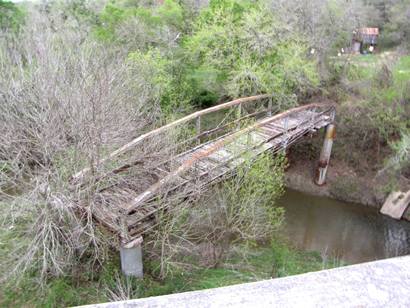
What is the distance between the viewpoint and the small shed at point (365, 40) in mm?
23422

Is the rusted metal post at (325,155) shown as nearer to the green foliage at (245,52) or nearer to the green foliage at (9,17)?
the green foliage at (245,52)

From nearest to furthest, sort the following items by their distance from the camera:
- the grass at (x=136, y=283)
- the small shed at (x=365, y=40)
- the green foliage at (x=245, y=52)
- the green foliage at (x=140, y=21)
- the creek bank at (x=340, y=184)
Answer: the grass at (x=136, y=283) < the green foliage at (x=245, y=52) < the creek bank at (x=340, y=184) < the green foliage at (x=140, y=21) < the small shed at (x=365, y=40)

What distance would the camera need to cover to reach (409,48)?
22.1 meters

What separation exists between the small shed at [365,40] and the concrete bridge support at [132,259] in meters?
20.6

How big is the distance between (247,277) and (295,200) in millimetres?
7767

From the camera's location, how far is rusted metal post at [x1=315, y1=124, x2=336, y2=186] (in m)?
16.7

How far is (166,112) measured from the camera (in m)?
14.9

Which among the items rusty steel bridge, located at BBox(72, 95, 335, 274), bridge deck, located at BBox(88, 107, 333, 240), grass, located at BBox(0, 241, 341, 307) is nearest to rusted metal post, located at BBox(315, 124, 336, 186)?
bridge deck, located at BBox(88, 107, 333, 240)

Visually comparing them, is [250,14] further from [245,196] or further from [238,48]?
[245,196]

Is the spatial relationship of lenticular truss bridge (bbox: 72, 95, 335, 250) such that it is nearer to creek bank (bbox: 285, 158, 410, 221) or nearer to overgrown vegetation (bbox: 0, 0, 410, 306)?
overgrown vegetation (bbox: 0, 0, 410, 306)

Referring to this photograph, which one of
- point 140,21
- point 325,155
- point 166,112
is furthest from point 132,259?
point 140,21

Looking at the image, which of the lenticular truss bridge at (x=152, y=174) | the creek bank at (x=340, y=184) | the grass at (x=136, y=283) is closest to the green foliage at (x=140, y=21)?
the lenticular truss bridge at (x=152, y=174)

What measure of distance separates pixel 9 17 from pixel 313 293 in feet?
79.9

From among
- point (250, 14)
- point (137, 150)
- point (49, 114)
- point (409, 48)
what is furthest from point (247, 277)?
point (409, 48)
